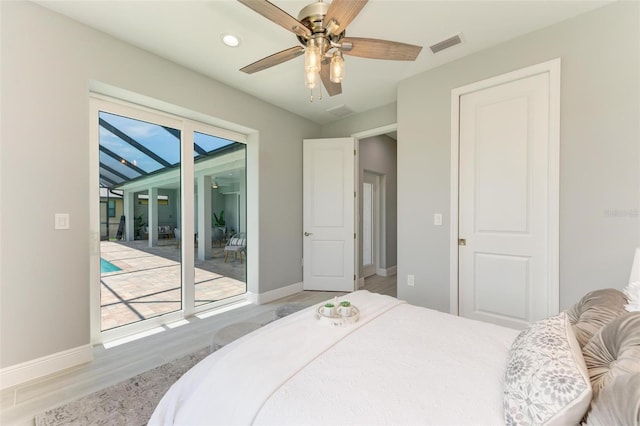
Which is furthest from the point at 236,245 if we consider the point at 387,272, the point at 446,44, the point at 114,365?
the point at 446,44

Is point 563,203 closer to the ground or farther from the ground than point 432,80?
closer to the ground

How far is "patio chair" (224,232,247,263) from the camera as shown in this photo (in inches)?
152

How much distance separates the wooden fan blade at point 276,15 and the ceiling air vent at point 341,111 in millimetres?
2437

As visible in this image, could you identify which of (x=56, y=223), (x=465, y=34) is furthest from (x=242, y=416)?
(x=465, y=34)

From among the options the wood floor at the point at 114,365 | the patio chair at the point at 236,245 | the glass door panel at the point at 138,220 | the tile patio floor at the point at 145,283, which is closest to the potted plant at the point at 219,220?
the patio chair at the point at 236,245

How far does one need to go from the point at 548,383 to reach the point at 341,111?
3825 millimetres

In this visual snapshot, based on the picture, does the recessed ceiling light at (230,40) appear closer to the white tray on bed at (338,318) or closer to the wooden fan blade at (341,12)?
the wooden fan blade at (341,12)

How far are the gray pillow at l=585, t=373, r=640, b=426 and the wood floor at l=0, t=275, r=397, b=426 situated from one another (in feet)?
8.50

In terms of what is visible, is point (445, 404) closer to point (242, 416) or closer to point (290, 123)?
point (242, 416)

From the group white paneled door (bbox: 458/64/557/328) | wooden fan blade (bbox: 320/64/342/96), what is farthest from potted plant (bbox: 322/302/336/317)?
white paneled door (bbox: 458/64/557/328)

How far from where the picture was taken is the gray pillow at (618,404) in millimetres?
597

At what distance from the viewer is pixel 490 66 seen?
2533 millimetres

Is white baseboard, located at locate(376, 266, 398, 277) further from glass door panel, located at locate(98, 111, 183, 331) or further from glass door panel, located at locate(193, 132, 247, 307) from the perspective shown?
glass door panel, located at locate(98, 111, 183, 331)

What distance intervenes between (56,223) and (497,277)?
3.77 metres
